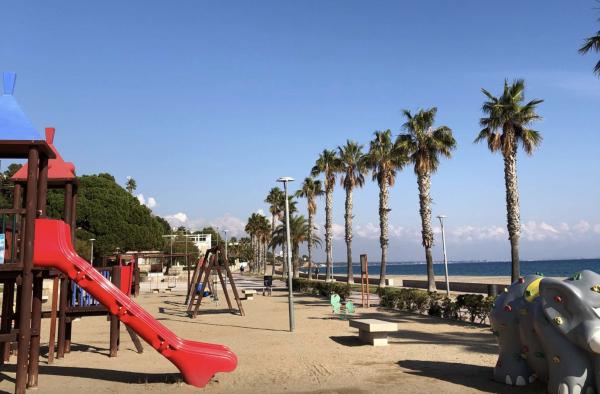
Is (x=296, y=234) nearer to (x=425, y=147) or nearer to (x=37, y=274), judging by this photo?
(x=425, y=147)

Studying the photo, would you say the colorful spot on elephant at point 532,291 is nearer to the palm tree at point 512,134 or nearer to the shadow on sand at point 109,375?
the shadow on sand at point 109,375

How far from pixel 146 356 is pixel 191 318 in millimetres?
9218

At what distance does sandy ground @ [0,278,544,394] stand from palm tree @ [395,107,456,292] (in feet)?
47.6

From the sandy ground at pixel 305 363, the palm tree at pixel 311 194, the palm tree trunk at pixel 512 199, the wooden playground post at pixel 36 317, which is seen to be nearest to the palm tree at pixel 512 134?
the palm tree trunk at pixel 512 199

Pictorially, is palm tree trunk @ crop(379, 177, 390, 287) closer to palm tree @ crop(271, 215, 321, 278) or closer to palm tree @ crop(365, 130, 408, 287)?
palm tree @ crop(365, 130, 408, 287)

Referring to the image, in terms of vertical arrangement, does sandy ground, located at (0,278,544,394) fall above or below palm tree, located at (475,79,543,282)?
below

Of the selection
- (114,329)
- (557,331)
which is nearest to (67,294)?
(114,329)

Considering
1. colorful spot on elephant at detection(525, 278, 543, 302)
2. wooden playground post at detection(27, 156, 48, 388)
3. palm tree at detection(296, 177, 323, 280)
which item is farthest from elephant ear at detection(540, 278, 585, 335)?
palm tree at detection(296, 177, 323, 280)

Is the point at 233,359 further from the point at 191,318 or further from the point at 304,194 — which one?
the point at 304,194

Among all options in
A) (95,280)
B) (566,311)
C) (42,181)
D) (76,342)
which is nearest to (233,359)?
(95,280)

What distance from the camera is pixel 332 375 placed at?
972cm

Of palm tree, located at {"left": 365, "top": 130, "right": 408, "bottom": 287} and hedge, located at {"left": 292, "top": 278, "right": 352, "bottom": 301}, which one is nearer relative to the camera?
hedge, located at {"left": 292, "top": 278, "right": 352, "bottom": 301}

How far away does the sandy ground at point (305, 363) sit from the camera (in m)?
8.85

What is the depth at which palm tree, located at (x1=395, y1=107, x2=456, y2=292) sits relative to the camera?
30391 millimetres
